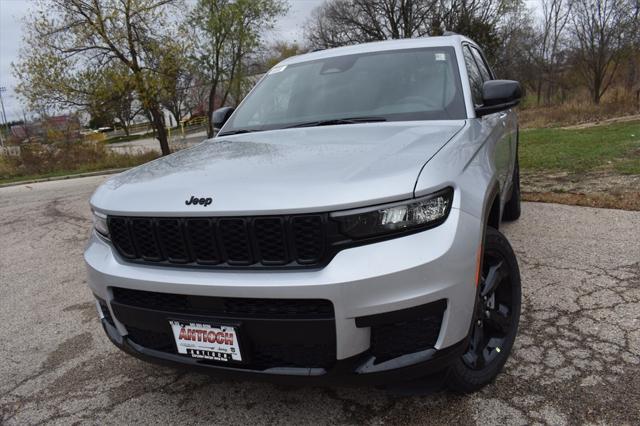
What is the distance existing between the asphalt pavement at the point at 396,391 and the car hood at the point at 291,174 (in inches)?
35.1

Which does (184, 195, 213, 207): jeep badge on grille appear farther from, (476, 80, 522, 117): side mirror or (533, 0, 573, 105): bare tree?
(533, 0, 573, 105): bare tree

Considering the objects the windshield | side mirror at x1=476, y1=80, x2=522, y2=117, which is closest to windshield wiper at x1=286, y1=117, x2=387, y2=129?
the windshield

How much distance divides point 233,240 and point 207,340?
427 mm

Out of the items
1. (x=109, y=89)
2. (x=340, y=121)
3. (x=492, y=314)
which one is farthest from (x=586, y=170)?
(x=109, y=89)

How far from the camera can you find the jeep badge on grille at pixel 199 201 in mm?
1930

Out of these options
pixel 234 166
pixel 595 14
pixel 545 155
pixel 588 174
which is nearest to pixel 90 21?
pixel 545 155

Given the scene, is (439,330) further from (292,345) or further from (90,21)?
(90,21)

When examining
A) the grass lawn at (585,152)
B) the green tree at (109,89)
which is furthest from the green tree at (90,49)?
the grass lawn at (585,152)

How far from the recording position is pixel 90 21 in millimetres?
18891

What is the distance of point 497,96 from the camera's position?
9.43 ft

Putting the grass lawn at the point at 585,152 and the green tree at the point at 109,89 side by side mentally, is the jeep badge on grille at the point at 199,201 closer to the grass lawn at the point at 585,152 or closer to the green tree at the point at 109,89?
the grass lawn at the point at 585,152

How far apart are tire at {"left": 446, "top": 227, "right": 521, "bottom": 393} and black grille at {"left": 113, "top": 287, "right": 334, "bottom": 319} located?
0.74 metres

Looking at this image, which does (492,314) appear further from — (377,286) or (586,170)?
(586,170)

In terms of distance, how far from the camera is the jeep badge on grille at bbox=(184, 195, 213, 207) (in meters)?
1.93
